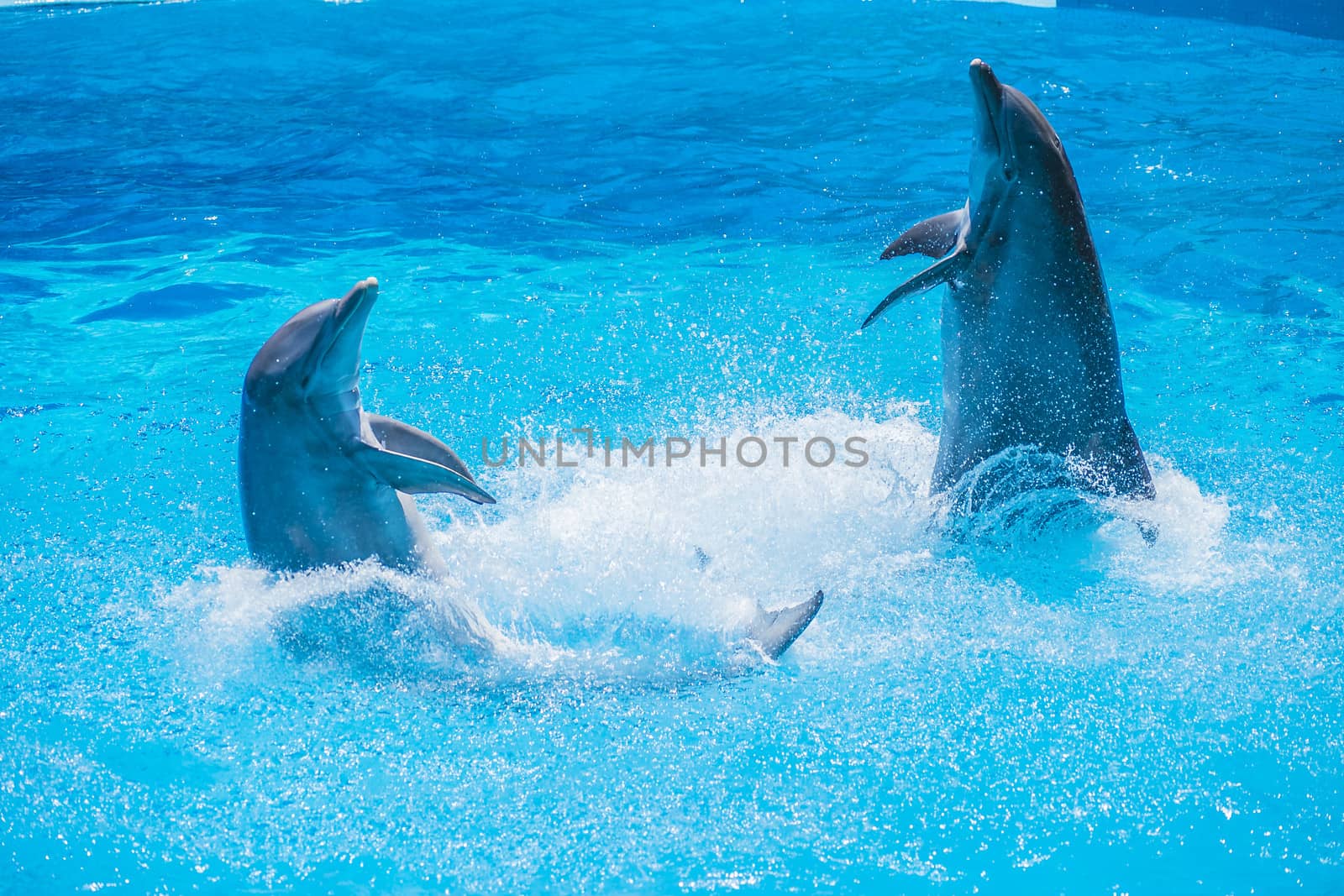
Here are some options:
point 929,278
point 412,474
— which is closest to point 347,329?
point 412,474

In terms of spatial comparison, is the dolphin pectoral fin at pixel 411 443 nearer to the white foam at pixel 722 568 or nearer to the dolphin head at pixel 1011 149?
the white foam at pixel 722 568

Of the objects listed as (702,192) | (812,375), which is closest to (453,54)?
(702,192)

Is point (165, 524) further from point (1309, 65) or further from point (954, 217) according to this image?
point (1309, 65)

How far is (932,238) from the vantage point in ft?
16.4

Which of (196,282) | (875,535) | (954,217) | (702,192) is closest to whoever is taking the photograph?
(954,217)

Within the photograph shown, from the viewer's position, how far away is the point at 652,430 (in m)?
6.66

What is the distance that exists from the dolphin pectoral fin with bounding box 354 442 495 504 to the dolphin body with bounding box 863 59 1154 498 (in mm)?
1746

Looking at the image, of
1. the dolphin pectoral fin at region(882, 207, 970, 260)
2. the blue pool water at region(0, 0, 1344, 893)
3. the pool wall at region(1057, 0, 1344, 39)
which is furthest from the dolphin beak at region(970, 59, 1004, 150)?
the pool wall at region(1057, 0, 1344, 39)

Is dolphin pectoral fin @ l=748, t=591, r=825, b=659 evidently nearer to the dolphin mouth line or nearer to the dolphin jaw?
the dolphin jaw

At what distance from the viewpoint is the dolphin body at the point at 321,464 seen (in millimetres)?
4148

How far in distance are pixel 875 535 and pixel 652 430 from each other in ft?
5.81

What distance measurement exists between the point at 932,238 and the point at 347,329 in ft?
8.06

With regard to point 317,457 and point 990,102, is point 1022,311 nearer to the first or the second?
point 990,102

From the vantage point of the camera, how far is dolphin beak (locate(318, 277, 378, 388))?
13.5 feet
